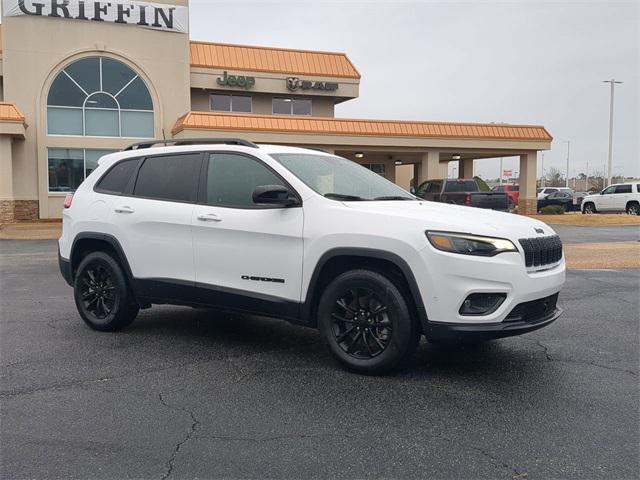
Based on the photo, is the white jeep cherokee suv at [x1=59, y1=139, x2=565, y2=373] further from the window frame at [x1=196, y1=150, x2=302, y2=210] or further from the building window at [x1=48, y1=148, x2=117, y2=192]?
the building window at [x1=48, y1=148, x2=117, y2=192]

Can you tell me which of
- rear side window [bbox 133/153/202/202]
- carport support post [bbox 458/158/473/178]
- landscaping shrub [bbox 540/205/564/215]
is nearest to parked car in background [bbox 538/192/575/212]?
landscaping shrub [bbox 540/205/564/215]

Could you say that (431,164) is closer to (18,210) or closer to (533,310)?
(18,210)

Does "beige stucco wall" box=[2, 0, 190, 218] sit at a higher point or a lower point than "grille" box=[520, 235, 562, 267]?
higher

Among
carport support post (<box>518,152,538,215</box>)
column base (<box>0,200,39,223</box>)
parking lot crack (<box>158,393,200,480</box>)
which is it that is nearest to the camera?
parking lot crack (<box>158,393,200,480</box>)

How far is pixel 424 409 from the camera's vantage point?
13.6 ft

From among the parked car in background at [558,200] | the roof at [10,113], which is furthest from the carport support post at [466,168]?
the roof at [10,113]

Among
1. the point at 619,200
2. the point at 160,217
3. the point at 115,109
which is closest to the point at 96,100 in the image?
the point at 115,109

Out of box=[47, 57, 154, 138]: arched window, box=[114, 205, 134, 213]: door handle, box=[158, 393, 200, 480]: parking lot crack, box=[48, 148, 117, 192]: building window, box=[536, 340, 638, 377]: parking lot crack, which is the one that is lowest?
box=[158, 393, 200, 480]: parking lot crack

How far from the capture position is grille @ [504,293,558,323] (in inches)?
177

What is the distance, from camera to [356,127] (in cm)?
2662

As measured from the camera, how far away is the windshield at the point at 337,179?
17.4 ft

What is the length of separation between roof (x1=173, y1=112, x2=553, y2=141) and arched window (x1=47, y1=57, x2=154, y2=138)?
265cm

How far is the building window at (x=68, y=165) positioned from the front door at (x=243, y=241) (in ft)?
72.4

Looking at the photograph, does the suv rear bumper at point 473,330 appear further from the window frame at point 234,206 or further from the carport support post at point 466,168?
the carport support post at point 466,168
